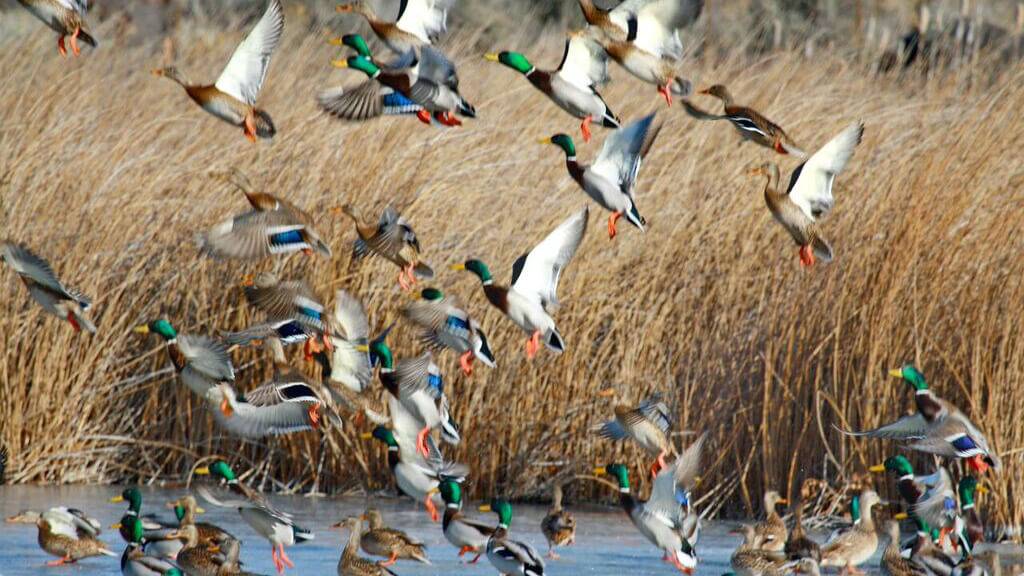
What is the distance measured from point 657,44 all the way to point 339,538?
2.74m

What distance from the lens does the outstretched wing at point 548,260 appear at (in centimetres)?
767

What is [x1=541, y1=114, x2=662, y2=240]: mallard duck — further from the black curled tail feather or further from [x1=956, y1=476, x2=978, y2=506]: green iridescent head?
[x1=956, y1=476, x2=978, y2=506]: green iridescent head

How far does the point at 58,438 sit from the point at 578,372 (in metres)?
2.73

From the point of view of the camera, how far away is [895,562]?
7.41 metres

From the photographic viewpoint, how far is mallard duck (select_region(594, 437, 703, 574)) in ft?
23.9

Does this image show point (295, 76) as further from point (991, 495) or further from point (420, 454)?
point (991, 495)

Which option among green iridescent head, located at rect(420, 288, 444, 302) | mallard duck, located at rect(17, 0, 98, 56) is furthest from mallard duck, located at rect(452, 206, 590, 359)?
mallard duck, located at rect(17, 0, 98, 56)

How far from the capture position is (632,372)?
29.9ft

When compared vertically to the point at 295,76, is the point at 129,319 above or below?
below

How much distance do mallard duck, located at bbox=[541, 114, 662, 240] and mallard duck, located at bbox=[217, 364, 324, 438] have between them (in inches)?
60.1

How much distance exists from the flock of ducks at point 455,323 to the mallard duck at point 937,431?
1 cm

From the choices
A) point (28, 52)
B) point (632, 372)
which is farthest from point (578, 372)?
point (28, 52)

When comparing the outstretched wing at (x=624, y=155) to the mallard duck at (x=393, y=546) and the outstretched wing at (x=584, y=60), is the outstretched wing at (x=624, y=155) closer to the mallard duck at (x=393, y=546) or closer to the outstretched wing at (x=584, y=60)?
the outstretched wing at (x=584, y=60)

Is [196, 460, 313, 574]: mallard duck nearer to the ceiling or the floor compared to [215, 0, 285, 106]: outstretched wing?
nearer to the floor
